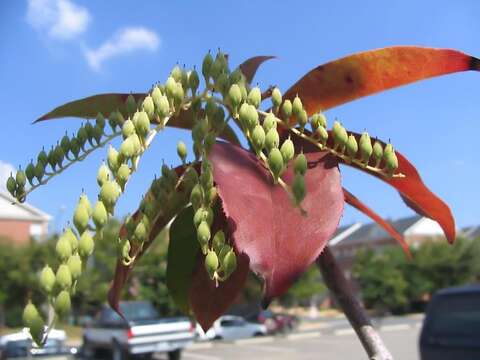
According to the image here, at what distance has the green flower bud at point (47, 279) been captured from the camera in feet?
1.78

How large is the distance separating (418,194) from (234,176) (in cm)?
38

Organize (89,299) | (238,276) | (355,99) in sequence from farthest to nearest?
(89,299)
(238,276)
(355,99)

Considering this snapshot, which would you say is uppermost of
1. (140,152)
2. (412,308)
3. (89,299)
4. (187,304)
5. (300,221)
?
(140,152)

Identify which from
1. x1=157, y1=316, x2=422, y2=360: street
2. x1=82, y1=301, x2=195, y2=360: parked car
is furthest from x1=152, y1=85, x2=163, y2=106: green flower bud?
x1=157, y1=316, x2=422, y2=360: street

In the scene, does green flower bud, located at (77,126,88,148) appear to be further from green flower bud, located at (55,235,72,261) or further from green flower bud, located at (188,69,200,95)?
green flower bud, located at (55,235,72,261)

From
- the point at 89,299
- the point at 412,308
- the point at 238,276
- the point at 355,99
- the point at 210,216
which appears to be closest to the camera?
the point at 210,216

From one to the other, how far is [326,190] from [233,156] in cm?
13

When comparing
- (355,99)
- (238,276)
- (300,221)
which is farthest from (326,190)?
(238,276)

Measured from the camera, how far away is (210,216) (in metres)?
0.71

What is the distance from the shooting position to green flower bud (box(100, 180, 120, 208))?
639 millimetres

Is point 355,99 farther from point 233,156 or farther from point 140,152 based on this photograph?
point 140,152

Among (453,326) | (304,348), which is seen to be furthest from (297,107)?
(304,348)

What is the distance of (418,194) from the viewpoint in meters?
1.00

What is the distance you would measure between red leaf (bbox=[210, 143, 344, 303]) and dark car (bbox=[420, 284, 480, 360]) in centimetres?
496
